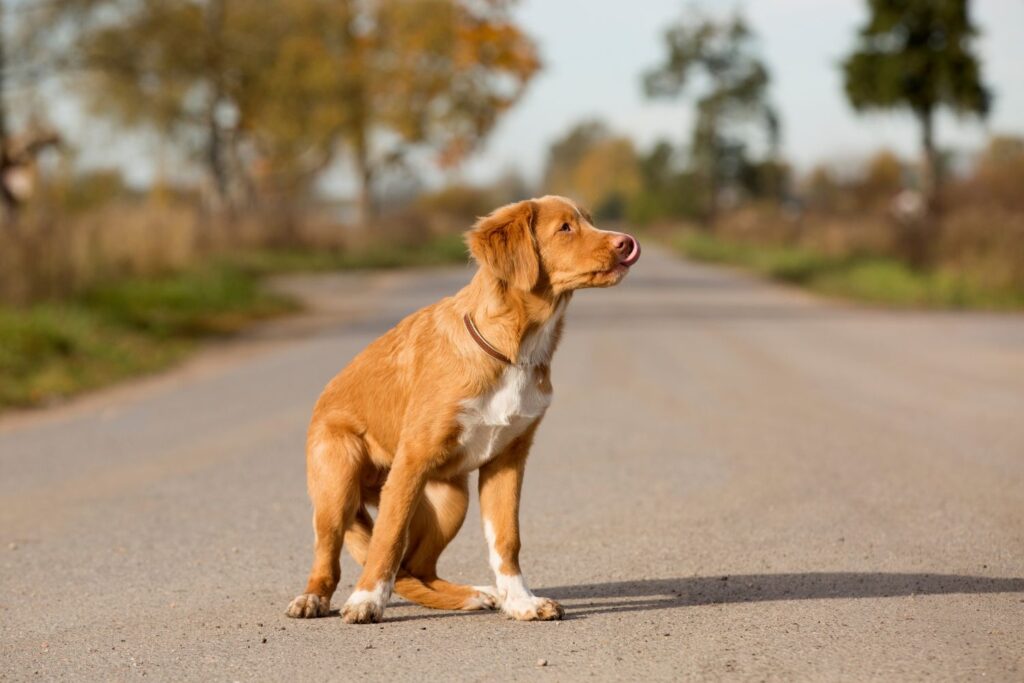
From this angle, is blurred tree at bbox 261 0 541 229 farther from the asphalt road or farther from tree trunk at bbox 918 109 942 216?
the asphalt road

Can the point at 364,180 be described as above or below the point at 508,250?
below

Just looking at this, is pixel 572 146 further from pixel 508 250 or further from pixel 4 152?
pixel 508 250

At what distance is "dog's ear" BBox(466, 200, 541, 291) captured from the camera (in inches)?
195

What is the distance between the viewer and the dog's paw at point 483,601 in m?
5.23

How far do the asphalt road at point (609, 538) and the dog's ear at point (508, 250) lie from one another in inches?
51.5

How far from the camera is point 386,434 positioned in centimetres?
521

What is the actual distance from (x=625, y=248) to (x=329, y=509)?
151cm

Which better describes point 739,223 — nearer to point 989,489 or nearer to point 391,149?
point 391,149

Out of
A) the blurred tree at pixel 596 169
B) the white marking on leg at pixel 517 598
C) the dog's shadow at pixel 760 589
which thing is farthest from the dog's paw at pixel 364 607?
the blurred tree at pixel 596 169

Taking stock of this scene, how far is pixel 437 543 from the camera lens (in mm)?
5297

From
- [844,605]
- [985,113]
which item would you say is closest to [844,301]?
[985,113]

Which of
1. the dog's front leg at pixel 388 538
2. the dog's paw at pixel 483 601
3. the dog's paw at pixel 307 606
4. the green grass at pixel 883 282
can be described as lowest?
the green grass at pixel 883 282

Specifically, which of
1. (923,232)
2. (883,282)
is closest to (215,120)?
(923,232)

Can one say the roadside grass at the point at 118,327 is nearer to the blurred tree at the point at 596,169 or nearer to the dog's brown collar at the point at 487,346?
the dog's brown collar at the point at 487,346
